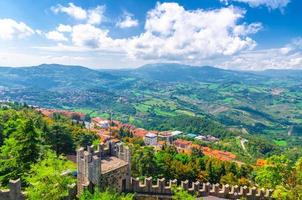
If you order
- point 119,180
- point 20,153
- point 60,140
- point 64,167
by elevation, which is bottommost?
point 60,140

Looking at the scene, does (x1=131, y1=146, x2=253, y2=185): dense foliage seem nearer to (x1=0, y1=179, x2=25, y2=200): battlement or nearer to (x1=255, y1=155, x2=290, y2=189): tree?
(x1=255, y1=155, x2=290, y2=189): tree

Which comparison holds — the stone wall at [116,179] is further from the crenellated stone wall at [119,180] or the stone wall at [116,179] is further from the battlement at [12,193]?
the battlement at [12,193]

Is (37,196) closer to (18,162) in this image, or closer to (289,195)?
(18,162)

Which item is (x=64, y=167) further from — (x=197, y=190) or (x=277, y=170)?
(x=277, y=170)

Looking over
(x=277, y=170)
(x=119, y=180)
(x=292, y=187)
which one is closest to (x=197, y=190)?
(x=277, y=170)

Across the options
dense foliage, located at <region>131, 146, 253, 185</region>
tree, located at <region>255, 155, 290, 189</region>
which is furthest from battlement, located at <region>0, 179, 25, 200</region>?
dense foliage, located at <region>131, 146, 253, 185</region>

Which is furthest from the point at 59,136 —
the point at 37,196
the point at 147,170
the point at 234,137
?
the point at 234,137
